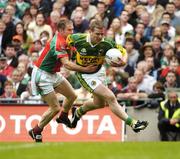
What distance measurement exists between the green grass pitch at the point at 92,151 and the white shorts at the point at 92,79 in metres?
1.70

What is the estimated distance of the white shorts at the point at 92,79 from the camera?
16.5 meters

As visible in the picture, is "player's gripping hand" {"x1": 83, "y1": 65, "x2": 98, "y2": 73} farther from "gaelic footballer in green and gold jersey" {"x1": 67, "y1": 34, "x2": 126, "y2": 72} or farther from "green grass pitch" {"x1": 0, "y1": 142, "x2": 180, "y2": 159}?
"green grass pitch" {"x1": 0, "y1": 142, "x2": 180, "y2": 159}

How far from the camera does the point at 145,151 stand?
13789 mm

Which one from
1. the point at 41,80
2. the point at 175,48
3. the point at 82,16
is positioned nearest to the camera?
the point at 41,80

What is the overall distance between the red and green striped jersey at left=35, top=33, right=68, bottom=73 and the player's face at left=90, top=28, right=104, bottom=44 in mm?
503

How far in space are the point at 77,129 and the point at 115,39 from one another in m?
3.64

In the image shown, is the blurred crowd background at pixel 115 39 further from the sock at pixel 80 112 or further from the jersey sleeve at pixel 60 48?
the jersey sleeve at pixel 60 48

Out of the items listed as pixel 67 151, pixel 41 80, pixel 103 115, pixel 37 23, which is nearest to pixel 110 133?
pixel 103 115

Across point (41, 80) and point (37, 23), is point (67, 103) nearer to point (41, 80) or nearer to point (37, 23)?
point (41, 80)

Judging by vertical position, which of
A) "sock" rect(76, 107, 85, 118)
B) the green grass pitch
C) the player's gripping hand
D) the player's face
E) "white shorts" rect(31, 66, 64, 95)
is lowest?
the green grass pitch

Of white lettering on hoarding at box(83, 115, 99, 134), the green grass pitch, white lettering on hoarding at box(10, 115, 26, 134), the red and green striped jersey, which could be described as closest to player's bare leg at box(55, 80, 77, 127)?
the red and green striped jersey

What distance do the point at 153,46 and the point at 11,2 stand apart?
4.93 metres

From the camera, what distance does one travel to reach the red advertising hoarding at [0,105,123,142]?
20016 mm

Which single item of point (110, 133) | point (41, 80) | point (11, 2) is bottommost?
point (110, 133)
